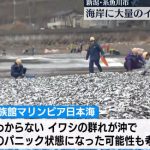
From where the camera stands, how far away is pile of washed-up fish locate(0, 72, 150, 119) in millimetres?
10648

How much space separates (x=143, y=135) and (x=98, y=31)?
5594cm

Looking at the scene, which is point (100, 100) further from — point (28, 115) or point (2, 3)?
point (2, 3)
